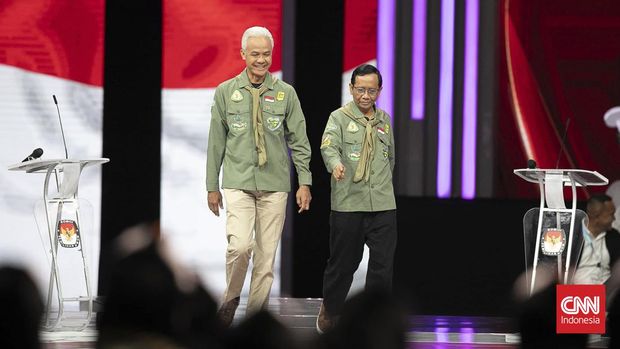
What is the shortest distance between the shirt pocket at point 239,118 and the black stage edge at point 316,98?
1.56 metres

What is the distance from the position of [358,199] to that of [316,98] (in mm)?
1576

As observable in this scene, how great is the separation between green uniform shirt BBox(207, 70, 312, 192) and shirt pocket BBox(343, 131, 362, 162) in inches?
8.3

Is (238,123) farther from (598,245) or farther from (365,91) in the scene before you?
(598,245)

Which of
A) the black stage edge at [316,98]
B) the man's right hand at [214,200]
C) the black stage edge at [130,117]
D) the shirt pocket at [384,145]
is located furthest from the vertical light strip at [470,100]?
the man's right hand at [214,200]

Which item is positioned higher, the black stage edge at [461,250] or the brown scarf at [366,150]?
the brown scarf at [366,150]

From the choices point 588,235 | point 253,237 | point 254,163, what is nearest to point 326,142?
point 254,163

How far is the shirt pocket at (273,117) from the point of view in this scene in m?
5.77

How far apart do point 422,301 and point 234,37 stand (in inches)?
83.8

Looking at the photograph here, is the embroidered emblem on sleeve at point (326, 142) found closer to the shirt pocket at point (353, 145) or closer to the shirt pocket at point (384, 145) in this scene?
the shirt pocket at point (353, 145)

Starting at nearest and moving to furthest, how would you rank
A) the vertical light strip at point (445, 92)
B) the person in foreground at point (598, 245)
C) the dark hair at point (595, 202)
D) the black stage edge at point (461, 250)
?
the person in foreground at point (598, 245)
the dark hair at point (595, 202)
the black stage edge at point (461, 250)
the vertical light strip at point (445, 92)

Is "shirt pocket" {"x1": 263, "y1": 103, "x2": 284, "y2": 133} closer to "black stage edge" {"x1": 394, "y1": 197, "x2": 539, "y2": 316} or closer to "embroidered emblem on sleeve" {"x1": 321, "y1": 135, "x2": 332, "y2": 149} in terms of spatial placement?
"embroidered emblem on sleeve" {"x1": 321, "y1": 135, "x2": 332, "y2": 149}

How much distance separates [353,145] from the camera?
5.92 metres

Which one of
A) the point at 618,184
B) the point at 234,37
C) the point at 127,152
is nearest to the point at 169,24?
the point at 234,37

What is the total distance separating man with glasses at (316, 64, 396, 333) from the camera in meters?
5.87
